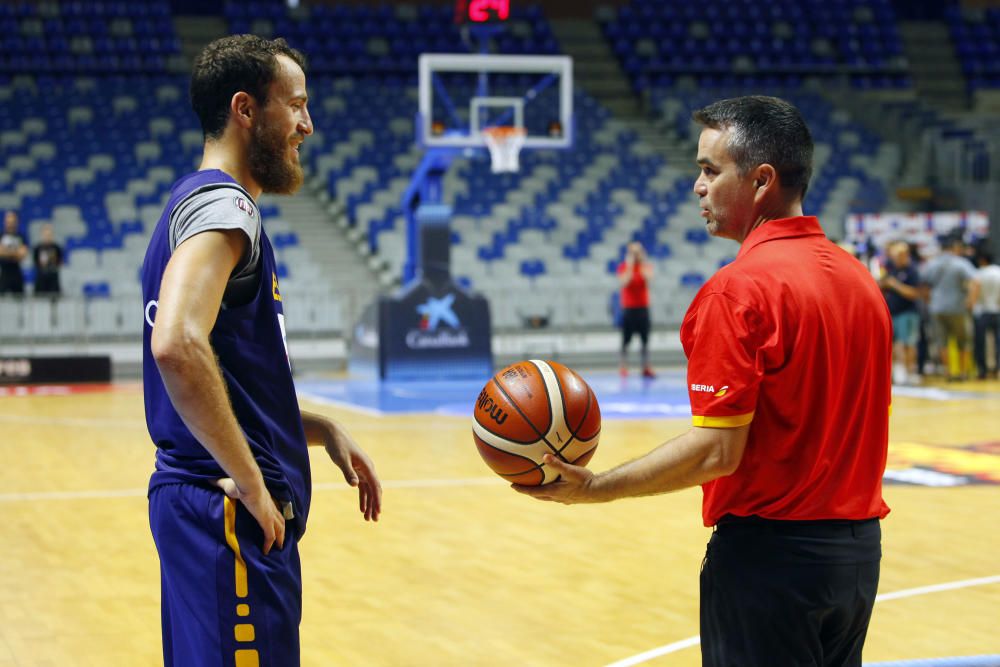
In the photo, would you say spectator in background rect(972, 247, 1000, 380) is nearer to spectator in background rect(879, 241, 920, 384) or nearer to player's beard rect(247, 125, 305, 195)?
spectator in background rect(879, 241, 920, 384)

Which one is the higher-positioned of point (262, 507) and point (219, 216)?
point (219, 216)

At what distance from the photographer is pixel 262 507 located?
100 inches

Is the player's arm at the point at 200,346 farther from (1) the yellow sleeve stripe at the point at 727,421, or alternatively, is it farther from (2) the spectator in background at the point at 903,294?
(2) the spectator in background at the point at 903,294

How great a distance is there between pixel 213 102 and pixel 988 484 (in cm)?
748

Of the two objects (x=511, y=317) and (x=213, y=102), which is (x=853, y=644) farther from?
(x=511, y=317)

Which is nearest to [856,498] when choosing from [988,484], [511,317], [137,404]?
[988,484]

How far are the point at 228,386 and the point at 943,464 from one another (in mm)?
8204

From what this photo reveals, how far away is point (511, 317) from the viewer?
19.8 meters

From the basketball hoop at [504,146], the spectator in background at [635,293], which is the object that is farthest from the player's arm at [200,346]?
the spectator in background at [635,293]

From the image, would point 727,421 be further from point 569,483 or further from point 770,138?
point 770,138

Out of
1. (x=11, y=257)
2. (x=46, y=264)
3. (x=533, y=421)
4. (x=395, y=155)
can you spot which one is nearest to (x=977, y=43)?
(x=395, y=155)

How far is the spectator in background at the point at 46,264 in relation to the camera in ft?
56.9

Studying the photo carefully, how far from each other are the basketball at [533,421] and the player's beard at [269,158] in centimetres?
69

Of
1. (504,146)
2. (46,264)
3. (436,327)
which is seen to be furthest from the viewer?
(46,264)
